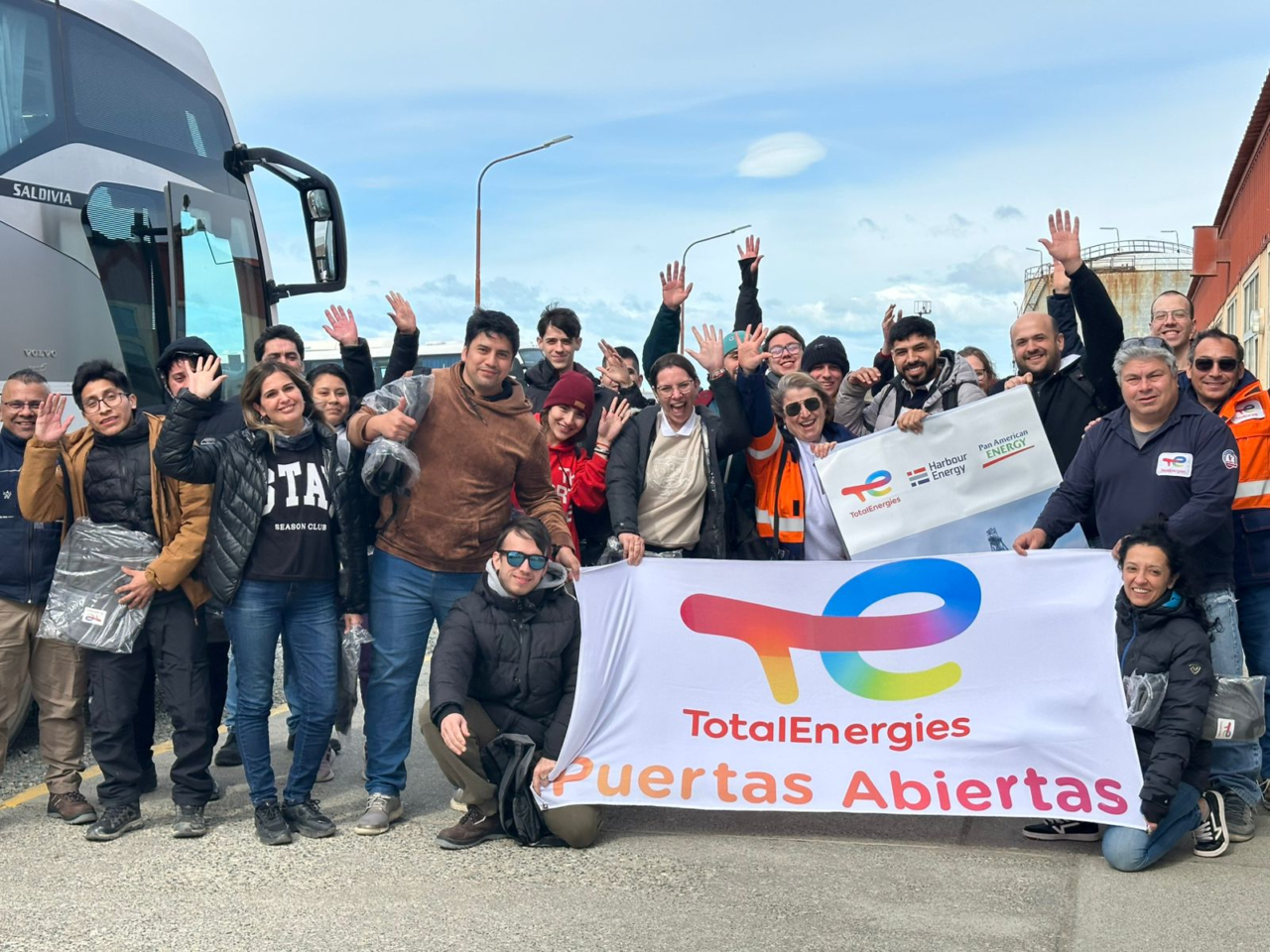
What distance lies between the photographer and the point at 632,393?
682 cm

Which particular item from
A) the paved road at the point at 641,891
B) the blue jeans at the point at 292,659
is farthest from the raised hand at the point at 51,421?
the paved road at the point at 641,891

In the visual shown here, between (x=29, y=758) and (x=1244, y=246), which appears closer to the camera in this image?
(x=29, y=758)

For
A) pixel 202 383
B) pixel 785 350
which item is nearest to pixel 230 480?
pixel 202 383

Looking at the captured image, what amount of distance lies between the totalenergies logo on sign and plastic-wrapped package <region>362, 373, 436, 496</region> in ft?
6.40

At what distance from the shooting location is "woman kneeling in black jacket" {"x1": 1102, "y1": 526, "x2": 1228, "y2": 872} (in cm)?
468

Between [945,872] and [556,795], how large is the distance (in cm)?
148

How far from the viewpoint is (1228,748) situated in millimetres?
5070

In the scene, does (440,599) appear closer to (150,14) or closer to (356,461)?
(356,461)

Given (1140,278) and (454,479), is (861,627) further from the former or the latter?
(1140,278)

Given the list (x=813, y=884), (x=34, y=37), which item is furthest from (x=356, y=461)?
(x=34, y=37)

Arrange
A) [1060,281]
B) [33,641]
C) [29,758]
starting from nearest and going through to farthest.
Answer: [33,641] → [1060,281] → [29,758]

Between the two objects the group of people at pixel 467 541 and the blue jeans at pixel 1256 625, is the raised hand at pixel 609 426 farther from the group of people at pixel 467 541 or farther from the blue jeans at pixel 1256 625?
the blue jeans at pixel 1256 625

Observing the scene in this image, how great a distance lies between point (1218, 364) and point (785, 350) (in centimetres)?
210

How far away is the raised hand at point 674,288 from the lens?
6.59 m
